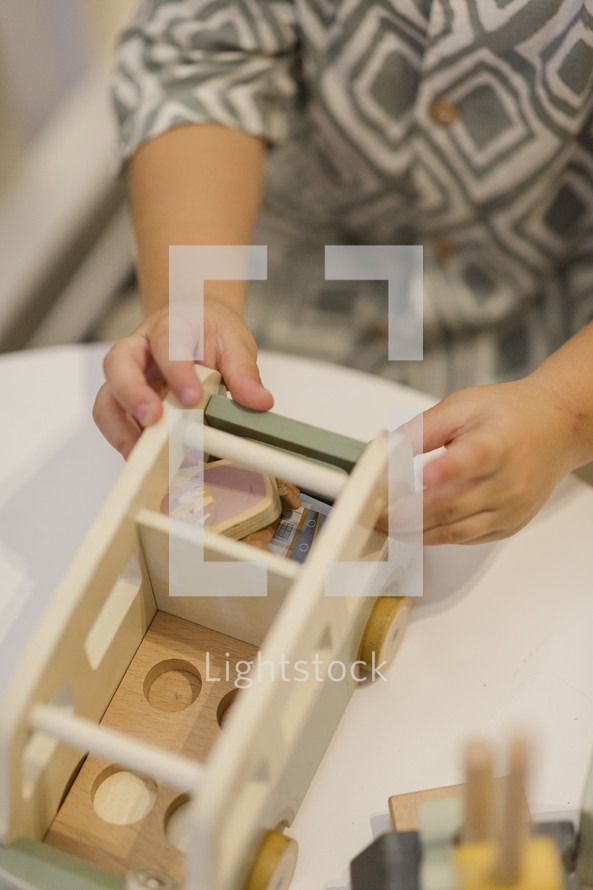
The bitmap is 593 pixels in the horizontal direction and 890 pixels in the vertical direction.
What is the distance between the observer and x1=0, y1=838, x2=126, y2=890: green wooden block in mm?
379

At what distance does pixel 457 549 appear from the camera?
23.5 inches

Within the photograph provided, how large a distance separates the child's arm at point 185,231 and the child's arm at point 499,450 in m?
0.11

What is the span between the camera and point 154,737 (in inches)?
17.8

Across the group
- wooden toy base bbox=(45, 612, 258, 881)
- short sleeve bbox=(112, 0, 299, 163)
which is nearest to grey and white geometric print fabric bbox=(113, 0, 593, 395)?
short sleeve bbox=(112, 0, 299, 163)

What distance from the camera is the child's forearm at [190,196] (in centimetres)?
64

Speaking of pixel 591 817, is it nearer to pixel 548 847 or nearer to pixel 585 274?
pixel 548 847

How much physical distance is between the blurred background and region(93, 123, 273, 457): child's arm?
0.51 meters

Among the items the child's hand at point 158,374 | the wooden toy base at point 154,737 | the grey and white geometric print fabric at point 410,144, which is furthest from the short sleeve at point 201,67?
the wooden toy base at point 154,737

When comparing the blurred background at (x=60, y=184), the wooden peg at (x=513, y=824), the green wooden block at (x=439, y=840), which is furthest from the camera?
the blurred background at (x=60, y=184)

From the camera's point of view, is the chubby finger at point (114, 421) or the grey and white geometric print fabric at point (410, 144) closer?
the chubby finger at point (114, 421)

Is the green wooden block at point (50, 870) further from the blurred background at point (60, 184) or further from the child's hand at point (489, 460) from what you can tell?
the blurred background at point (60, 184)

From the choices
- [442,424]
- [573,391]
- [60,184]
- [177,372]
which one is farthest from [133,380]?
[60,184]

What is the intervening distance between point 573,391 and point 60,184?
3.27 ft

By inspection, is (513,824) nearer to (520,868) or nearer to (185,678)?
(520,868)
